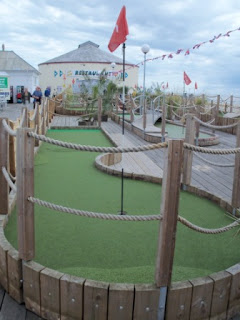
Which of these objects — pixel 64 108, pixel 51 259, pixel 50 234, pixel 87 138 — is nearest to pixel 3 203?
pixel 50 234

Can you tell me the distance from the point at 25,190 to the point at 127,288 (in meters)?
0.86

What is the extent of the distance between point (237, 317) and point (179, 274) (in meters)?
0.45

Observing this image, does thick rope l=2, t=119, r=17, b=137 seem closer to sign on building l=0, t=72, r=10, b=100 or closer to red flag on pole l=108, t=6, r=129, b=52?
red flag on pole l=108, t=6, r=129, b=52

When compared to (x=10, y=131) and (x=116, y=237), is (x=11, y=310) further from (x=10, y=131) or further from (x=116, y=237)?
(x=10, y=131)

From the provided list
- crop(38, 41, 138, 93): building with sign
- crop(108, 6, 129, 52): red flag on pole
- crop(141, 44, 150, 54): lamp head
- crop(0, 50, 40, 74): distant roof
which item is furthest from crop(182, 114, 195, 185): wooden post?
crop(38, 41, 138, 93): building with sign

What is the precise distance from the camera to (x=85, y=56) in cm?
4369

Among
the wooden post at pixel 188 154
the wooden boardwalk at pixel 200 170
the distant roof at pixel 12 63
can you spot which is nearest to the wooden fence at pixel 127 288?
the wooden boardwalk at pixel 200 170

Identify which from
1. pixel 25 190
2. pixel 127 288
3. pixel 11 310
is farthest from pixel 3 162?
pixel 127 288

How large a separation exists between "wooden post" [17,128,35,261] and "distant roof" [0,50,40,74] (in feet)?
97.2

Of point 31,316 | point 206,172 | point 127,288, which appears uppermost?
point 127,288

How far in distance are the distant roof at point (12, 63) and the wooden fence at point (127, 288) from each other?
29.7 metres

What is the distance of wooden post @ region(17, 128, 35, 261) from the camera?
2.17 metres

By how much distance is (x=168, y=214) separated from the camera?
2090 millimetres

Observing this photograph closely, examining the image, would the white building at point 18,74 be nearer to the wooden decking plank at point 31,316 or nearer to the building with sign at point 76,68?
the building with sign at point 76,68
